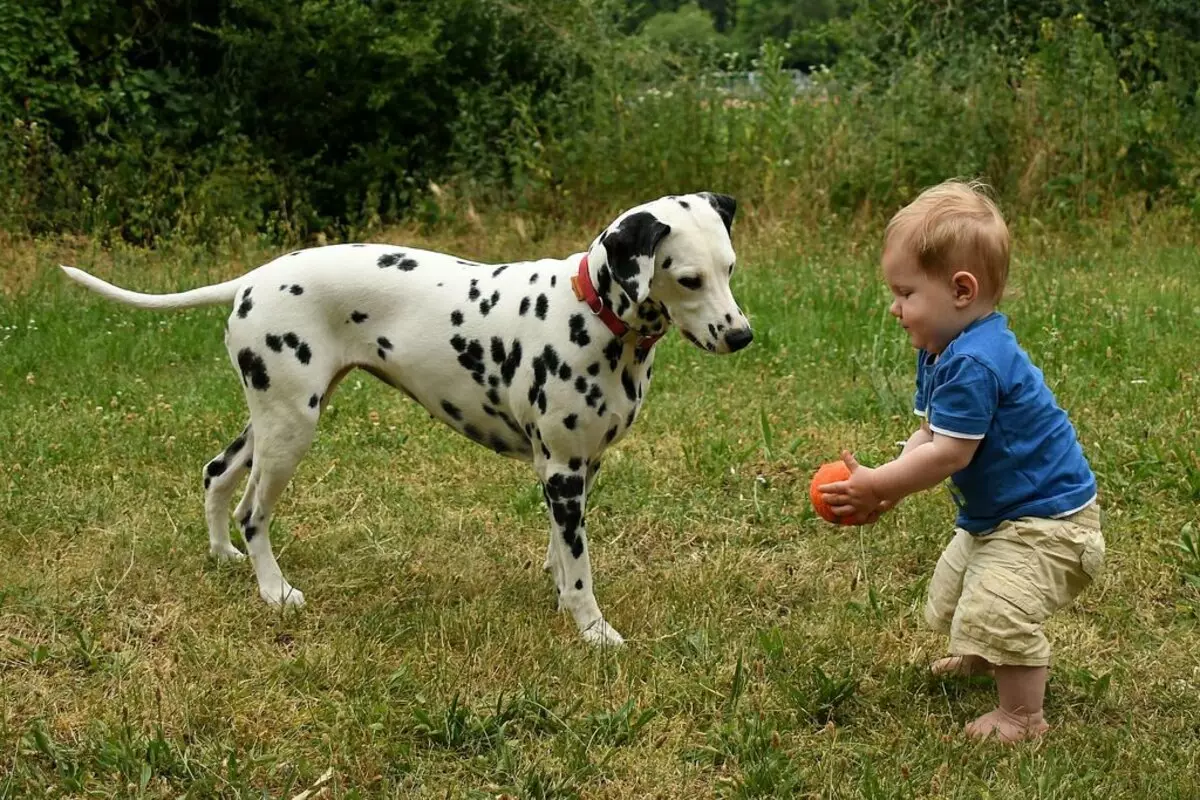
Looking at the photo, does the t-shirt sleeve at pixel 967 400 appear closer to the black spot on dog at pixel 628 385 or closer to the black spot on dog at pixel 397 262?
the black spot on dog at pixel 628 385

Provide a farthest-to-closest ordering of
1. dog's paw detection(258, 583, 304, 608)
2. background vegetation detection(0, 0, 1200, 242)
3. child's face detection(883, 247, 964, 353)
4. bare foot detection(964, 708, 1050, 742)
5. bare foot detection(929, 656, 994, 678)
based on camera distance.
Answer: background vegetation detection(0, 0, 1200, 242) < dog's paw detection(258, 583, 304, 608) < bare foot detection(929, 656, 994, 678) < bare foot detection(964, 708, 1050, 742) < child's face detection(883, 247, 964, 353)

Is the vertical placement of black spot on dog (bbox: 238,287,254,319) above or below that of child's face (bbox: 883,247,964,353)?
below

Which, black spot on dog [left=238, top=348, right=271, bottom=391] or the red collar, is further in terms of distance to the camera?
black spot on dog [left=238, top=348, right=271, bottom=391]

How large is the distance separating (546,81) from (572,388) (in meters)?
9.28

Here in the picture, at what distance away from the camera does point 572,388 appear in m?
4.21

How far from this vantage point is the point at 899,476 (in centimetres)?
353

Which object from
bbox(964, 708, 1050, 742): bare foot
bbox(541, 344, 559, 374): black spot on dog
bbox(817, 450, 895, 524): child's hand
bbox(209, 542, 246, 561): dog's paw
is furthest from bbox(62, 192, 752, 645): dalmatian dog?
bbox(964, 708, 1050, 742): bare foot

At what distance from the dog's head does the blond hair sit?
2.01ft

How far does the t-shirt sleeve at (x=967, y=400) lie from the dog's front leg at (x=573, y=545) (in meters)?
1.32

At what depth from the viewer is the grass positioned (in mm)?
3555

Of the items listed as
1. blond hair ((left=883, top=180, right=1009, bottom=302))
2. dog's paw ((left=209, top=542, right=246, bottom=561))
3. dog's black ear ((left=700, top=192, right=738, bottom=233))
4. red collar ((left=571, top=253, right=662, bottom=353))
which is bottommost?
dog's paw ((left=209, top=542, right=246, bottom=561))

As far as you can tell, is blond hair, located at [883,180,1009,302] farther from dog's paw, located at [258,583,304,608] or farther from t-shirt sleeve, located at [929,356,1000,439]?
dog's paw, located at [258,583,304,608]

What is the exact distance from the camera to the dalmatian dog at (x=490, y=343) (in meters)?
4.13

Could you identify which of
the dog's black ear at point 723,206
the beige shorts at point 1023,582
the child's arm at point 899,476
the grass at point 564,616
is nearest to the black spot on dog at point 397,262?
the dog's black ear at point 723,206
